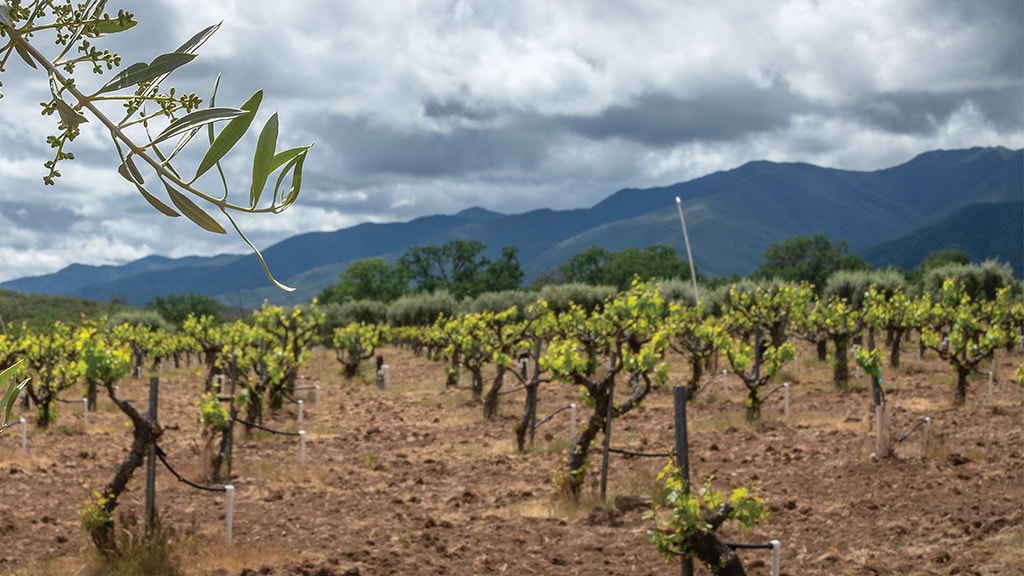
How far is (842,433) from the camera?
1425 cm

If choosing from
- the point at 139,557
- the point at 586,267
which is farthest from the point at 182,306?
the point at 139,557

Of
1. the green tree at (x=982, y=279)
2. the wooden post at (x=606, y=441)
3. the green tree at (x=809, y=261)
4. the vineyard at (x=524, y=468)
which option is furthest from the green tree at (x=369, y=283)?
the wooden post at (x=606, y=441)

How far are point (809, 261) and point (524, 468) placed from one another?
273 feet

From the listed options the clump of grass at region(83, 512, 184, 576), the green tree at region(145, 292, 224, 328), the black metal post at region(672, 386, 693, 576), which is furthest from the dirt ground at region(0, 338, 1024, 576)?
the green tree at region(145, 292, 224, 328)

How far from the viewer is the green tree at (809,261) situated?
85.6 m

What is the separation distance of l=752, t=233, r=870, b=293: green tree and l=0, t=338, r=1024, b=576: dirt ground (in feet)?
226

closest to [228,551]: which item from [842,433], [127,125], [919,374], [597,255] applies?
[127,125]

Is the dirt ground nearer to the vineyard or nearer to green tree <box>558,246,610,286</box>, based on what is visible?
the vineyard

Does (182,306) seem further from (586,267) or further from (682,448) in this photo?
(682,448)

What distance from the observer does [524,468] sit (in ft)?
41.1

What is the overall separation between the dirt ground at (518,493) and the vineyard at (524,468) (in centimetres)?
4

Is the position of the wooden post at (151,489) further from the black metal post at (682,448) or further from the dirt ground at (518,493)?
the black metal post at (682,448)

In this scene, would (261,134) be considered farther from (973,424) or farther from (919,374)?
(919,374)

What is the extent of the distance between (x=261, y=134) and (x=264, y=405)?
1969 cm
